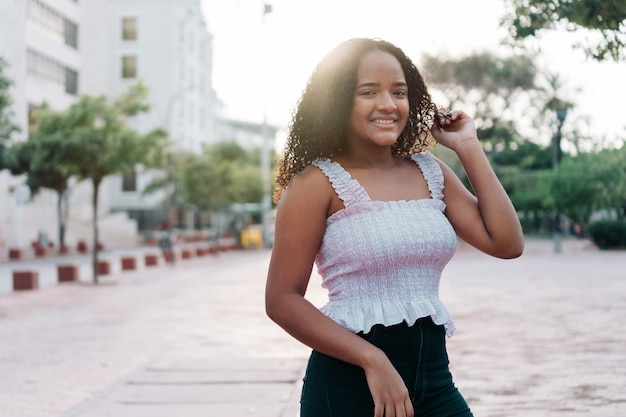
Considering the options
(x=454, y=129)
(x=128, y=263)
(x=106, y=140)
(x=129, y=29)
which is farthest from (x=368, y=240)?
(x=129, y=29)

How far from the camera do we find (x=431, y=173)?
2.60 m

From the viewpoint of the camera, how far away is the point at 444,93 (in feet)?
178

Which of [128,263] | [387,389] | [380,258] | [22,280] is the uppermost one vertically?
[380,258]

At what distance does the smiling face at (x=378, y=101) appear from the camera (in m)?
2.47

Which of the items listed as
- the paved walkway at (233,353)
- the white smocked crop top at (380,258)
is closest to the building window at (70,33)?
the paved walkway at (233,353)

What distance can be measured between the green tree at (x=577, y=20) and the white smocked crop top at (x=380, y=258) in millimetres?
3334

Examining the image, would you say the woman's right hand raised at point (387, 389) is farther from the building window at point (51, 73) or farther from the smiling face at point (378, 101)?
the building window at point (51, 73)

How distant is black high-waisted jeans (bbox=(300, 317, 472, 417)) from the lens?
232 centimetres

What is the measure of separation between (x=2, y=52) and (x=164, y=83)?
822 inches

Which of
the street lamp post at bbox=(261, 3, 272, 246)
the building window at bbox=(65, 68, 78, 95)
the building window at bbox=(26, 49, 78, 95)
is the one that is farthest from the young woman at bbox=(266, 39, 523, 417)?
the building window at bbox=(65, 68, 78, 95)

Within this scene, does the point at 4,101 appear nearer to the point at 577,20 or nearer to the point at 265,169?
the point at 577,20

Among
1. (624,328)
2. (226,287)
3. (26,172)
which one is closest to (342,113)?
(624,328)

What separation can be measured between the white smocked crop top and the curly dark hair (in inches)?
4.5

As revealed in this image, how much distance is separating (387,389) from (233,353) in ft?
24.4
